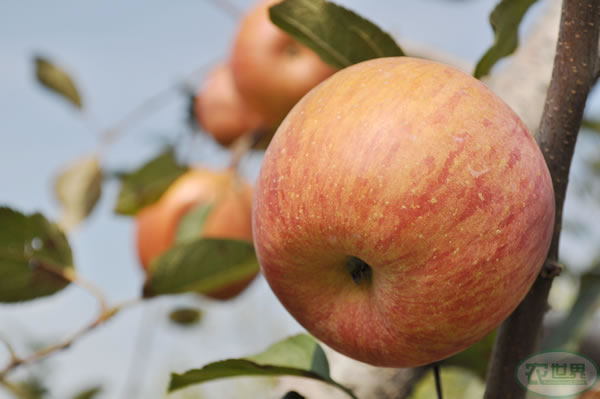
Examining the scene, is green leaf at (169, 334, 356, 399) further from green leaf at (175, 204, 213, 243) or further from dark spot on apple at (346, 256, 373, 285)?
green leaf at (175, 204, 213, 243)

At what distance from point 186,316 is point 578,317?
758mm

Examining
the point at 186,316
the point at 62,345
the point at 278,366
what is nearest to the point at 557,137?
the point at 278,366

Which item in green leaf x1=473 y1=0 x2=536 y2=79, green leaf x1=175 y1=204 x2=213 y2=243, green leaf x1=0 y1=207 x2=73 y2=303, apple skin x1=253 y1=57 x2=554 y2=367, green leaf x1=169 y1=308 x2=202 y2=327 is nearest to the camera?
apple skin x1=253 y1=57 x2=554 y2=367

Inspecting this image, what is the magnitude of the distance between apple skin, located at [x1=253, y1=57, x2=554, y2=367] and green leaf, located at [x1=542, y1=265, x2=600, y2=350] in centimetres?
38

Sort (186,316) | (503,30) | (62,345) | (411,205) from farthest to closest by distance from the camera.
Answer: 1. (186,316)
2. (62,345)
3. (503,30)
4. (411,205)

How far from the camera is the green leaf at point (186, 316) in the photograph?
4.05 ft

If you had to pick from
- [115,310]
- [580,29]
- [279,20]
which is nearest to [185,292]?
[115,310]

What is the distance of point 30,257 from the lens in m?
0.71

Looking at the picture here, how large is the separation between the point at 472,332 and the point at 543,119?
0.18 meters

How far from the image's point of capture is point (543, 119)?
0.46 meters

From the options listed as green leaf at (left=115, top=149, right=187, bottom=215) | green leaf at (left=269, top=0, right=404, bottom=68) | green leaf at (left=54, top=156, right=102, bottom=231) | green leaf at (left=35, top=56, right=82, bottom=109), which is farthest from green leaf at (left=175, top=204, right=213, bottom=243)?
green leaf at (left=269, top=0, right=404, bottom=68)

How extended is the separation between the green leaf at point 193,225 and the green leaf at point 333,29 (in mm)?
429

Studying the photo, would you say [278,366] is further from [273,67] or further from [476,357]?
→ [273,67]

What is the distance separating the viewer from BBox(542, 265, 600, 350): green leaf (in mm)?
732
